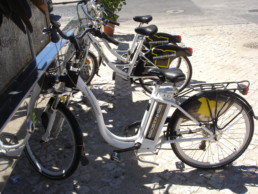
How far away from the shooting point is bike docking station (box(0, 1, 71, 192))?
2385mm

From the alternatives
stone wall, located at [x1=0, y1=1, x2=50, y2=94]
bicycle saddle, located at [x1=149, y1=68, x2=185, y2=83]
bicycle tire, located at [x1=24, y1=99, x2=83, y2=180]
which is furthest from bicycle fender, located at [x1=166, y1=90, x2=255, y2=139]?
stone wall, located at [x1=0, y1=1, x2=50, y2=94]

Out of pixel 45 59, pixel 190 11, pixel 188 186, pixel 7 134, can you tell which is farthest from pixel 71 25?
pixel 190 11

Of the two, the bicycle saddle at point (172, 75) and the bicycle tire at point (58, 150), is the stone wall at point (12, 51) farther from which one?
the bicycle saddle at point (172, 75)

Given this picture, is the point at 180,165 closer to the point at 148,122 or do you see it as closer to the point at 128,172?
the point at 128,172

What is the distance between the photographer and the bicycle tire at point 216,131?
9.79 feet

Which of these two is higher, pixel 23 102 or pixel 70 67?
pixel 70 67

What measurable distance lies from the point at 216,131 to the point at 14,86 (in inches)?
84.1

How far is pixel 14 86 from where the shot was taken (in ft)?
8.88

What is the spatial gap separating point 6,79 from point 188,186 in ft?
7.20

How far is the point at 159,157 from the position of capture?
359 cm

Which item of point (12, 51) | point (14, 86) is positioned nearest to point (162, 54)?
point (12, 51)

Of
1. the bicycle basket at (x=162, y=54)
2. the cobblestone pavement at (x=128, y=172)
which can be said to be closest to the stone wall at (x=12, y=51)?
the cobblestone pavement at (x=128, y=172)

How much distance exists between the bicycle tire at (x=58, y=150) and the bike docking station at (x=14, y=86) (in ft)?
1.06

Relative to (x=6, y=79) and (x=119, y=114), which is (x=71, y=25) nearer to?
(x=119, y=114)
